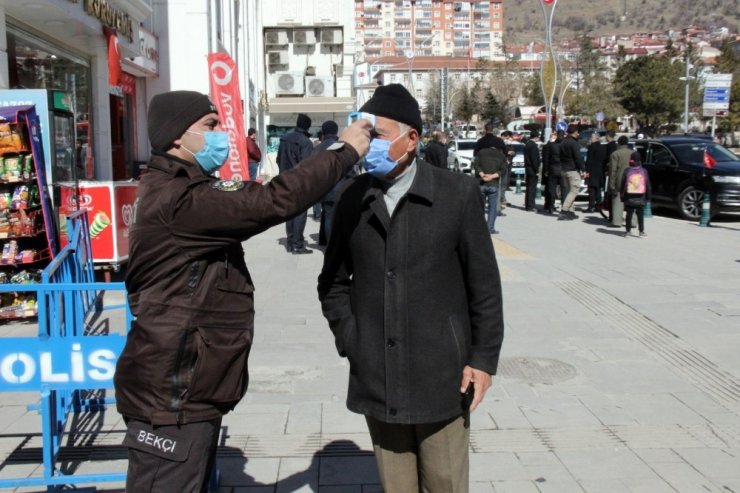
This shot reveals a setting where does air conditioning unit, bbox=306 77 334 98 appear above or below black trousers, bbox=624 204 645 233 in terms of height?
above

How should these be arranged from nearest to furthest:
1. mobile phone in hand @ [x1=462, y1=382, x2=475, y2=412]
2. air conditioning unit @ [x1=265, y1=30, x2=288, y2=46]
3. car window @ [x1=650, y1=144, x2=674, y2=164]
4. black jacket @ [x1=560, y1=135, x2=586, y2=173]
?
1. mobile phone in hand @ [x1=462, y1=382, x2=475, y2=412]
2. black jacket @ [x1=560, y1=135, x2=586, y2=173]
3. car window @ [x1=650, y1=144, x2=674, y2=164]
4. air conditioning unit @ [x1=265, y1=30, x2=288, y2=46]

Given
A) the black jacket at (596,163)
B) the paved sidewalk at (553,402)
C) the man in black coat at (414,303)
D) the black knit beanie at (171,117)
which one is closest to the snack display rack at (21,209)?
the paved sidewalk at (553,402)

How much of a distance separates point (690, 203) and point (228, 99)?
10221 millimetres

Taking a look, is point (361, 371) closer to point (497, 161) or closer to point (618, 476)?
point (618, 476)

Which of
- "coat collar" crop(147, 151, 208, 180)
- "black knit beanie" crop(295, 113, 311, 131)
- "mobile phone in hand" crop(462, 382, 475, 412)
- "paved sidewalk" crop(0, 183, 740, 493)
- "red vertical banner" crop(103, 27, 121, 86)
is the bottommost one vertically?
"paved sidewalk" crop(0, 183, 740, 493)

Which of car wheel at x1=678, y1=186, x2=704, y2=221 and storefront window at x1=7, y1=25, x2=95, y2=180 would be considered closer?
storefront window at x1=7, y1=25, x2=95, y2=180

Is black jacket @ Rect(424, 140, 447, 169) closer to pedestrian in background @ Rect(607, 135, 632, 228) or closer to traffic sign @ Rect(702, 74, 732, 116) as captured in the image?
pedestrian in background @ Rect(607, 135, 632, 228)

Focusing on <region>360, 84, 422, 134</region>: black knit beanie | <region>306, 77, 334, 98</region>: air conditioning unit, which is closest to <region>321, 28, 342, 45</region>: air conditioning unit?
<region>306, 77, 334, 98</region>: air conditioning unit

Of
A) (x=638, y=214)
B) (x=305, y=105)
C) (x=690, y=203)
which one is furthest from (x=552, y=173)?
(x=305, y=105)

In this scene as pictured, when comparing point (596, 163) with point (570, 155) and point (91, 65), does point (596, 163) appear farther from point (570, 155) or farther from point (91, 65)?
point (91, 65)

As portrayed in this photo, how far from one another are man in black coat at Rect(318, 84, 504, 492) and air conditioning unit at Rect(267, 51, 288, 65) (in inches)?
1609

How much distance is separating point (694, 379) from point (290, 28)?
38.8 m

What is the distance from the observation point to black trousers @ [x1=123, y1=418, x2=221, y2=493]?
2.55 m

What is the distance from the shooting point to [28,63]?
11305 millimetres
